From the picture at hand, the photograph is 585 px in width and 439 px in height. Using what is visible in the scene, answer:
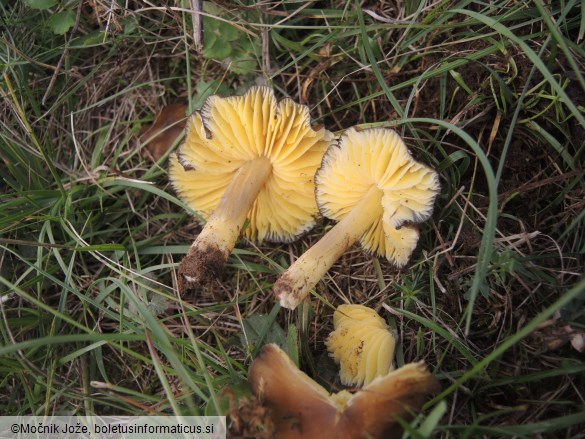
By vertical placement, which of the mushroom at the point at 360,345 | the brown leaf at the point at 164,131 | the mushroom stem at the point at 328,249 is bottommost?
the mushroom at the point at 360,345

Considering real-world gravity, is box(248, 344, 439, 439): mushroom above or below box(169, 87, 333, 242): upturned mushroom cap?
below

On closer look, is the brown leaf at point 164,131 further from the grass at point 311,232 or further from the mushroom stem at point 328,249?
the mushroom stem at point 328,249

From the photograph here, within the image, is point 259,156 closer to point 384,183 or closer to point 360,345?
point 384,183

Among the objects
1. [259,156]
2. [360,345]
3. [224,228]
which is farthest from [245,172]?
[360,345]

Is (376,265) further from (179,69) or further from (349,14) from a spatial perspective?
(179,69)

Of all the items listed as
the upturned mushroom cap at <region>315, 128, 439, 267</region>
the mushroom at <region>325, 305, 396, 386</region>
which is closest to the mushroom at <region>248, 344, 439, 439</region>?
the mushroom at <region>325, 305, 396, 386</region>

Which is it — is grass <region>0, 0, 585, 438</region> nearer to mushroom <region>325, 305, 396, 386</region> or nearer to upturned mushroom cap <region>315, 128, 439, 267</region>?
mushroom <region>325, 305, 396, 386</region>

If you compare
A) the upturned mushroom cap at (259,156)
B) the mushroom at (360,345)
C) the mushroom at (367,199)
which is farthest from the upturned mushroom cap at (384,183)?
the mushroom at (360,345)
